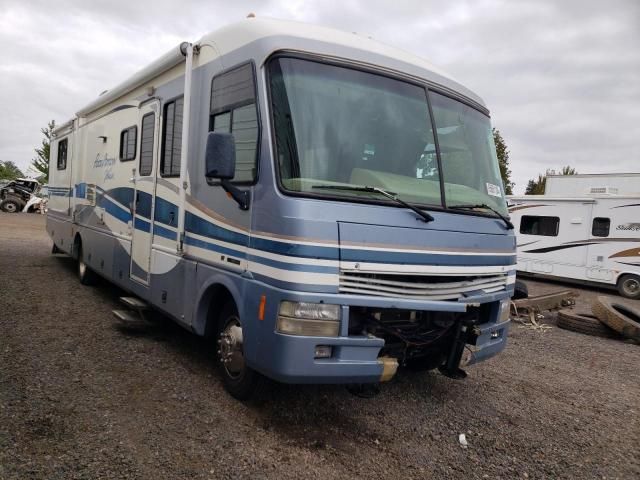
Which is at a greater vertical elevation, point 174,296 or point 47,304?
point 174,296

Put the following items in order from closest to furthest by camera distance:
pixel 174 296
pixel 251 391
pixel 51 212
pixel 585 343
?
pixel 251 391
pixel 174 296
pixel 585 343
pixel 51 212

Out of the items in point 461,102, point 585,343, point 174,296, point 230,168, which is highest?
point 461,102

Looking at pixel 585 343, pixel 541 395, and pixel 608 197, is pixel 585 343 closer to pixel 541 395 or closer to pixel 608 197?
pixel 541 395

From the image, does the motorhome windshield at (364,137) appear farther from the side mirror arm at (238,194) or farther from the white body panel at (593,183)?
the white body panel at (593,183)

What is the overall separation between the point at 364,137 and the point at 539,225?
12.1 m

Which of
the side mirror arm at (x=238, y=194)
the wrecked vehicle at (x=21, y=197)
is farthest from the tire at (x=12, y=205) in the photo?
the side mirror arm at (x=238, y=194)

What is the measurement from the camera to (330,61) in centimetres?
368

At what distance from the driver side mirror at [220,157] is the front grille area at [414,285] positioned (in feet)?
3.44

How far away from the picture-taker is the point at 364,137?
369cm

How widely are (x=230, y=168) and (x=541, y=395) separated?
355 centimetres

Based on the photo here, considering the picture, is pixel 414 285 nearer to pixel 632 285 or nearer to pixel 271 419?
pixel 271 419

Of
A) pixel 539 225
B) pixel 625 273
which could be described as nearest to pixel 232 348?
pixel 625 273

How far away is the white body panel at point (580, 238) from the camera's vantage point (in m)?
12.5

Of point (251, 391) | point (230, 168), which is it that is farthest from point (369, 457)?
point (230, 168)
